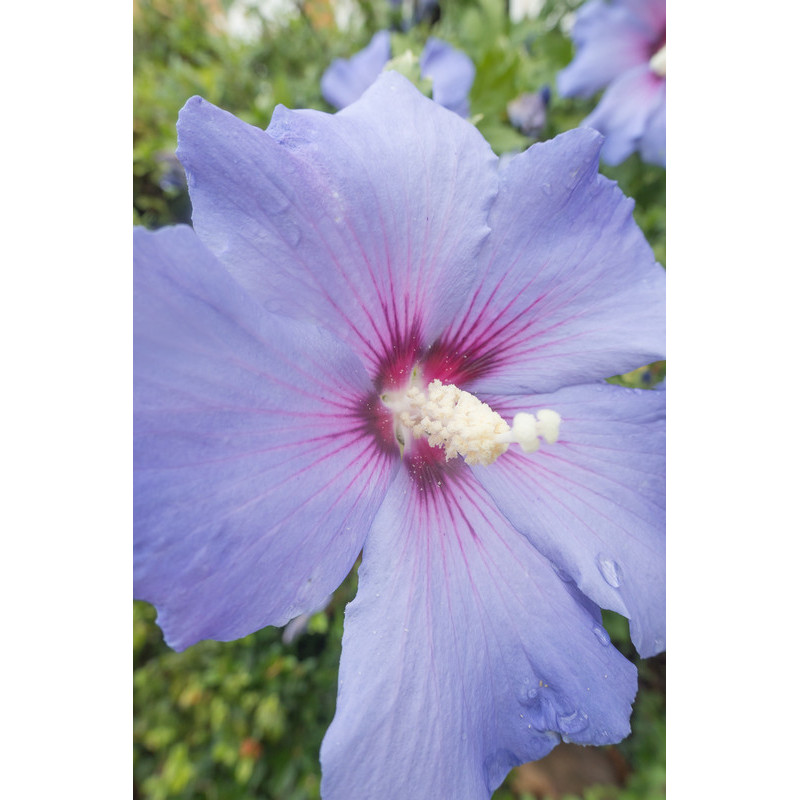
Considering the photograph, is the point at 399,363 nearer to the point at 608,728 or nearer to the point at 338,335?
the point at 338,335

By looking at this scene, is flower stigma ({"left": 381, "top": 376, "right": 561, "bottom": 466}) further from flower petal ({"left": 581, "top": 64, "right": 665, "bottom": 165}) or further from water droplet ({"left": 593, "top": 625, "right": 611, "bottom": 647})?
flower petal ({"left": 581, "top": 64, "right": 665, "bottom": 165})

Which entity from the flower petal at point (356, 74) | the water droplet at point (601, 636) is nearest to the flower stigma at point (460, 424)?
the water droplet at point (601, 636)

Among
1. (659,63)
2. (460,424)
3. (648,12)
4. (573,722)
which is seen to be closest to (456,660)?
(573,722)

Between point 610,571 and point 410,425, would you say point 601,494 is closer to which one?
point 610,571

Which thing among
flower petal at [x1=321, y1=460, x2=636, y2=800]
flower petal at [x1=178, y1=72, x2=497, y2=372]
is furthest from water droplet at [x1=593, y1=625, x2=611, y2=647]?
flower petal at [x1=178, y1=72, x2=497, y2=372]

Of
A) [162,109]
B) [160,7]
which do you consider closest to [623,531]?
[162,109]

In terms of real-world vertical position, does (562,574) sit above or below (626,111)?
below

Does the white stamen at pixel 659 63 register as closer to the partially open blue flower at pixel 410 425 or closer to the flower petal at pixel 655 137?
the flower petal at pixel 655 137
